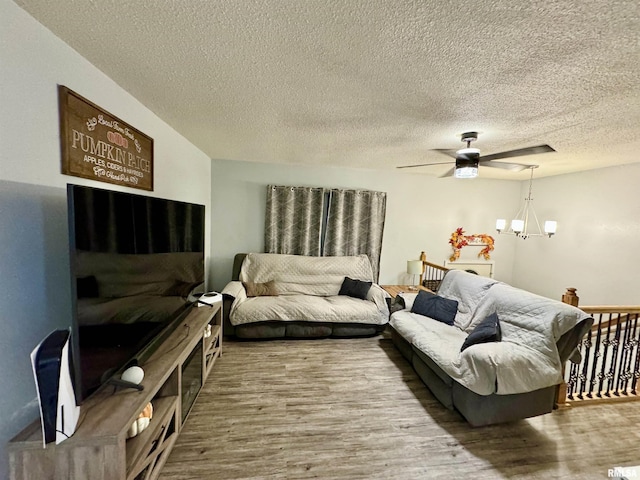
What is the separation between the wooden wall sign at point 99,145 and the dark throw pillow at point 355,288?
2.70 m

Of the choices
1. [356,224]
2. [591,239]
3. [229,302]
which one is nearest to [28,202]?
[229,302]

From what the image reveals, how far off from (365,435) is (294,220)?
294 cm

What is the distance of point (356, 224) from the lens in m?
4.25

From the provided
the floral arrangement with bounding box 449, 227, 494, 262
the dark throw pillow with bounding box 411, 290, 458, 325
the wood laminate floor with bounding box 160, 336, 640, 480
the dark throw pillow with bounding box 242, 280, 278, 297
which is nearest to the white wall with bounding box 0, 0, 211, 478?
the wood laminate floor with bounding box 160, 336, 640, 480

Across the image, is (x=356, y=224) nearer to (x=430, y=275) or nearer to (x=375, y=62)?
(x=430, y=275)

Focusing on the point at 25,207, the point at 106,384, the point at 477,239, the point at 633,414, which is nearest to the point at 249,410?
the point at 106,384

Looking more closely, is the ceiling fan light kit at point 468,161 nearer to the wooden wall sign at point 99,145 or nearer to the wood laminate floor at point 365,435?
the wood laminate floor at point 365,435

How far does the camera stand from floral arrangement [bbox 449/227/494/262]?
4707 millimetres

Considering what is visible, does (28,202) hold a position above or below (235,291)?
above

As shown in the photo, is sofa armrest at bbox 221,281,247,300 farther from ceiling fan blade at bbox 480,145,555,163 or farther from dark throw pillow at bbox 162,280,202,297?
ceiling fan blade at bbox 480,145,555,163

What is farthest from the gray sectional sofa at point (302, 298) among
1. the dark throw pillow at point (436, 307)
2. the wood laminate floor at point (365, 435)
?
the wood laminate floor at point (365, 435)

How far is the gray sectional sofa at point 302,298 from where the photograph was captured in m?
3.11

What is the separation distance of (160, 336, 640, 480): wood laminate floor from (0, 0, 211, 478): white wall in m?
0.99

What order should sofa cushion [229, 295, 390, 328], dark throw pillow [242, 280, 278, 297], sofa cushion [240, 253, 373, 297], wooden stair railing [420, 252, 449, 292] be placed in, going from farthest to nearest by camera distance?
wooden stair railing [420, 252, 449, 292] < sofa cushion [240, 253, 373, 297] < dark throw pillow [242, 280, 278, 297] < sofa cushion [229, 295, 390, 328]
